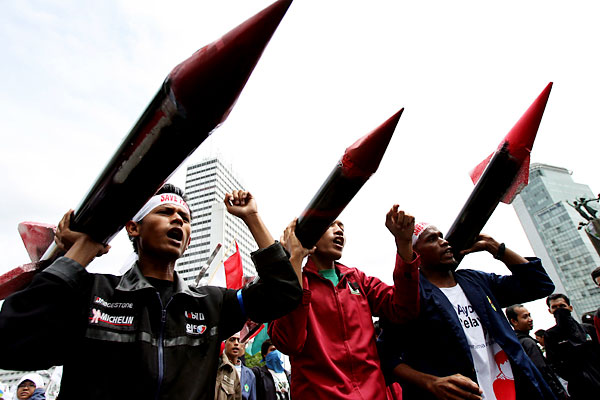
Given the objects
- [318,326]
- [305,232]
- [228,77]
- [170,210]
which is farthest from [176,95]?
[318,326]

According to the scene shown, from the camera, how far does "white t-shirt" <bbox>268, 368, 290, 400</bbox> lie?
6723 millimetres

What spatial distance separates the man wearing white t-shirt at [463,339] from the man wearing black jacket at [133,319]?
1.28m

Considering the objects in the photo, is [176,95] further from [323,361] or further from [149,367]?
[323,361]

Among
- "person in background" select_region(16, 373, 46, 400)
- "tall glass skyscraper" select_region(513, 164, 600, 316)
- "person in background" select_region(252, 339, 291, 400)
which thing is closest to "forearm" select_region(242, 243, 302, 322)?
"person in background" select_region(252, 339, 291, 400)

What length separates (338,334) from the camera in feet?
8.83

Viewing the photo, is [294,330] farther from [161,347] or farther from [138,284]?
[138,284]

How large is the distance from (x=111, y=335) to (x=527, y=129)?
393 cm

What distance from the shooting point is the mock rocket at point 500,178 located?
11.4 ft

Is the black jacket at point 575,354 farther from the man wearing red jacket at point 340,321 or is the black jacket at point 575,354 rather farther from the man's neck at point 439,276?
Answer: the man wearing red jacket at point 340,321

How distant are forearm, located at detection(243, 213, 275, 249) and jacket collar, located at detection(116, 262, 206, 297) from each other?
1.67 feet

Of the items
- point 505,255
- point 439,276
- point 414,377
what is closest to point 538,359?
point 505,255

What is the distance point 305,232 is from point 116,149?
→ 5.04 ft

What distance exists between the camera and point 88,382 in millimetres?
1605

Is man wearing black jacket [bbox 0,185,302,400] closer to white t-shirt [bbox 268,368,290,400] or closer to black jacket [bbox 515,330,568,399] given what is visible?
black jacket [bbox 515,330,568,399]
